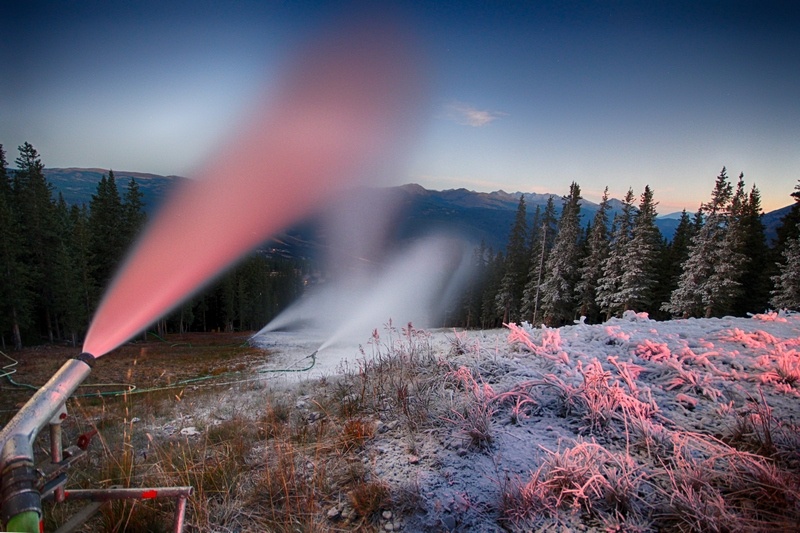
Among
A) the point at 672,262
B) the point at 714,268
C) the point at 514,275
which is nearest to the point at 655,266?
the point at 672,262

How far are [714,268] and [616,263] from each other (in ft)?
22.6

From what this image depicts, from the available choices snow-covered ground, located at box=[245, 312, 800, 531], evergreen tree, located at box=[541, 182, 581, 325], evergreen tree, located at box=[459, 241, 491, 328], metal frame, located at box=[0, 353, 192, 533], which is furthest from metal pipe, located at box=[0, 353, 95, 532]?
evergreen tree, located at box=[459, 241, 491, 328]

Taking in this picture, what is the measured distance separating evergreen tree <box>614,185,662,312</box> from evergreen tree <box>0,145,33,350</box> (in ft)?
166

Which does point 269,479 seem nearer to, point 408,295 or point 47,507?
point 47,507

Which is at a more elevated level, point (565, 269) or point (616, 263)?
point (616, 263)

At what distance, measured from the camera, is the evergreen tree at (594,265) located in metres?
33.8

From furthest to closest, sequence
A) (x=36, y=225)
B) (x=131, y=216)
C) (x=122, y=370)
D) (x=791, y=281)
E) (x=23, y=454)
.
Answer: (x=131, y=216) → (x=36, y=225) → (x=791, y=281) → (x=122, y=370) → (x=23, y=454)

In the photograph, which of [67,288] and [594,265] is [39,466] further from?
[67,288]

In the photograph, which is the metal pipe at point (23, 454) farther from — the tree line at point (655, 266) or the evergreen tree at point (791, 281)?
the evergreen tree at point (791, 281)

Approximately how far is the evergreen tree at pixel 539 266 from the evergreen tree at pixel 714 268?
38.2 feet

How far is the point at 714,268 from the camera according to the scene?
2678 centimetres

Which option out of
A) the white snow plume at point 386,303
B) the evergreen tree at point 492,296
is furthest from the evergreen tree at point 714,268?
the white snow plume at point 386,303

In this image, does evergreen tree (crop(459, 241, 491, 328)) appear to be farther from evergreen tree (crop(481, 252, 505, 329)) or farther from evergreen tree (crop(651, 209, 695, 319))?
evergreen tree (crop(651, 209, 695, 319))

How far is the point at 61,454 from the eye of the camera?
210 centimetres
